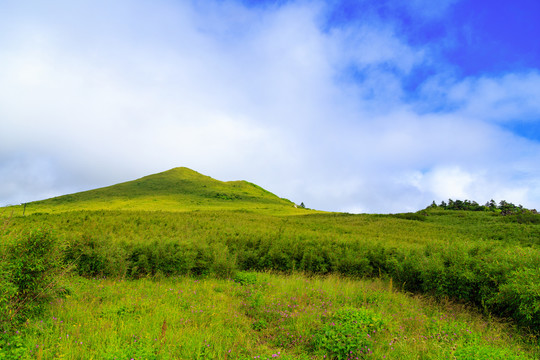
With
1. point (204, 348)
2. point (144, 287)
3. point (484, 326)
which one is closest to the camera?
point (204, 348)

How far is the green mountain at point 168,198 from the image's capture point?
55794 mm

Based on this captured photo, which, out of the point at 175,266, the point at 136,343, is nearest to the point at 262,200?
the point at 175,266

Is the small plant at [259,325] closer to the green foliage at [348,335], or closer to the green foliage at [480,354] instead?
the green foliage at [348,335]

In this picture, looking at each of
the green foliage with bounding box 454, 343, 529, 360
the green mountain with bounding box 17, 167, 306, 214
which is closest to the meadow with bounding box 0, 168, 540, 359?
the green foliage with bounding box 454, 343, 529, 360

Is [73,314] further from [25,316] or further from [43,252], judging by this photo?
[43,252]

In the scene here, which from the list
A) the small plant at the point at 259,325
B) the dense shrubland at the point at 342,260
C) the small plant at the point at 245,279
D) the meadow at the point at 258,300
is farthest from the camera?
the small plant at the point at 245,279

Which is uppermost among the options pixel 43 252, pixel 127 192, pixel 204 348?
pixel 127 192

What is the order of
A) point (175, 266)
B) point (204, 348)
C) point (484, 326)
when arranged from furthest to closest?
point (175, 266), point (484, 326), point (204, 348)

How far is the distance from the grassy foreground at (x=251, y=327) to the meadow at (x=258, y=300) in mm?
29

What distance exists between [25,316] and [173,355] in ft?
10.9

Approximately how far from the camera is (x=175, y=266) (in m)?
9.79

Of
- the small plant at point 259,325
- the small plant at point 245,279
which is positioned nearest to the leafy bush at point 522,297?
the small plant at point 259,325

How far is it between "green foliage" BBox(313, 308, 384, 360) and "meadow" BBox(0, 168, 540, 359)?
0.02 metres

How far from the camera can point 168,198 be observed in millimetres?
66188
